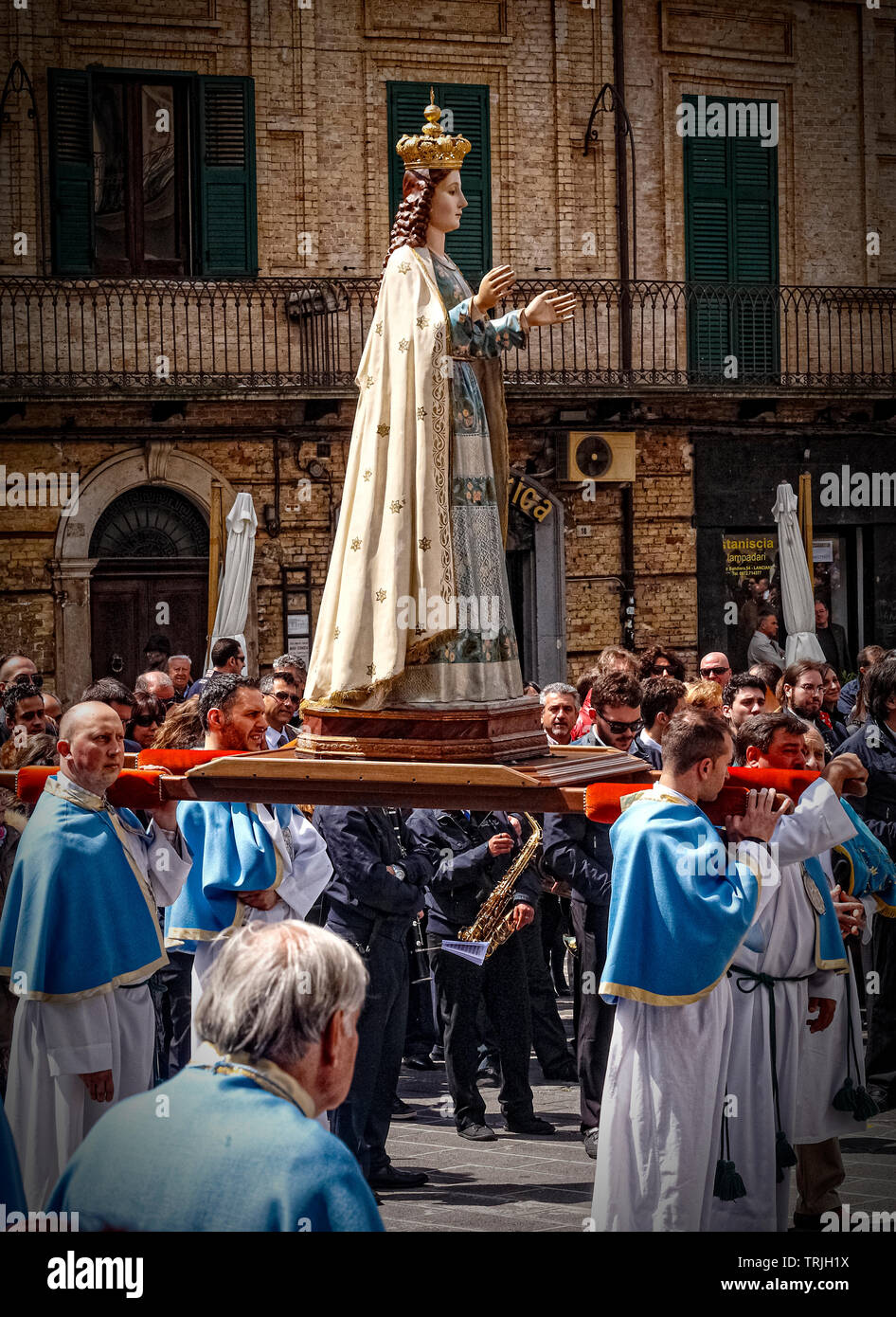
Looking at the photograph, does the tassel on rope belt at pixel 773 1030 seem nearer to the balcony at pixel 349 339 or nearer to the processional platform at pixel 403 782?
the processional platform at pixel 403 782

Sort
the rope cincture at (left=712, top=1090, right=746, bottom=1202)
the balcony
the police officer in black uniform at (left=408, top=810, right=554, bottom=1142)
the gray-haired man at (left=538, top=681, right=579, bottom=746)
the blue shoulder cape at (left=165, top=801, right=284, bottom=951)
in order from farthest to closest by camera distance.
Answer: the balcony < the gray-haired man at (left=538, top=681, right=579, bottom=746) < the police officer in black uniform at (left=408, top=810, right=554, bottom=1142) < the blue shoulder cape at (left=165, top=801, right=284, bottom=951) < the rope cincture at (left=712, top=1090, right=746, bottom=1202)

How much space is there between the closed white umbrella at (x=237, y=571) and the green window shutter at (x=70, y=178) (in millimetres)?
3281

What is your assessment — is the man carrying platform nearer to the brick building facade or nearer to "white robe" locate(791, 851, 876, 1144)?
"white robe" locate(791, 851, 876, 1144)

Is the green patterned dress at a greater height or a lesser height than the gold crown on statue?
lesser

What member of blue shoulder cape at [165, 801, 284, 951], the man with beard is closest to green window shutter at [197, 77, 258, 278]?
the man with beard

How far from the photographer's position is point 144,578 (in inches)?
661

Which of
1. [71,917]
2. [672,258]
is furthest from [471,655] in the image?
[672,258]

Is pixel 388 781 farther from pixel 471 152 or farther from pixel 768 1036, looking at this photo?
pixel 471 152

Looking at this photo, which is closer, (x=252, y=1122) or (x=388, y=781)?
(x=252, y=1122)

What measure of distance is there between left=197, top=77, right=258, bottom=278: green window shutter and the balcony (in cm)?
31

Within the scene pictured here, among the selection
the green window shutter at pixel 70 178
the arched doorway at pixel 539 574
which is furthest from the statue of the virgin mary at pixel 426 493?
the arched doorway at pixel 539 574

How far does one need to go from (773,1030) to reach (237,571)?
9.44m

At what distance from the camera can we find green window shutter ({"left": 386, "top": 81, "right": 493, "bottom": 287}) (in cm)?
1708

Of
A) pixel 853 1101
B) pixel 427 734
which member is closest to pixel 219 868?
pixel 427 734
